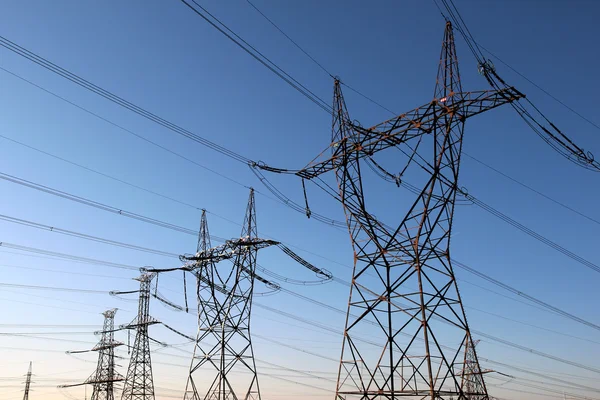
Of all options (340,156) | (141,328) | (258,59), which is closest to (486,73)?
(340,156)

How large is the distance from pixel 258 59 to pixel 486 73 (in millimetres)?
8067

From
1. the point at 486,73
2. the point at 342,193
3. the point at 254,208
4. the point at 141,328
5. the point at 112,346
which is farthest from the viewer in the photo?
the point at 112,346

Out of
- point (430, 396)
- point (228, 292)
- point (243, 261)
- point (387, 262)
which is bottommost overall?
point (430, 396)

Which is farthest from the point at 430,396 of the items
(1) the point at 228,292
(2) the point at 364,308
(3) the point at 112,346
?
(3) the point at 112,346

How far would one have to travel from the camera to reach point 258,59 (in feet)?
58.3

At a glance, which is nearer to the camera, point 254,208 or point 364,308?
point 364,308

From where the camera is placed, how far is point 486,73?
16672mm

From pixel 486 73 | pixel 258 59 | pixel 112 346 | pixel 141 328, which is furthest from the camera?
pixel 112 346

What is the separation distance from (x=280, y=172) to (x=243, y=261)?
36.6 ft

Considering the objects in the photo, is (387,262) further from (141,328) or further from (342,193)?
(141,328)

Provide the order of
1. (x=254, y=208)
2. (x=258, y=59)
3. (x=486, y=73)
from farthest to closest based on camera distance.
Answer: (x=254, y=208) < (x=258, y=59) < (x=486, y=73)

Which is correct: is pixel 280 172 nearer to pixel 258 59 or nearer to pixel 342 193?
pixel 342 193

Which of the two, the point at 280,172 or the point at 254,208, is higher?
the point at 254,208

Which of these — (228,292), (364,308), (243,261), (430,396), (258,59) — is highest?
(258,59)
